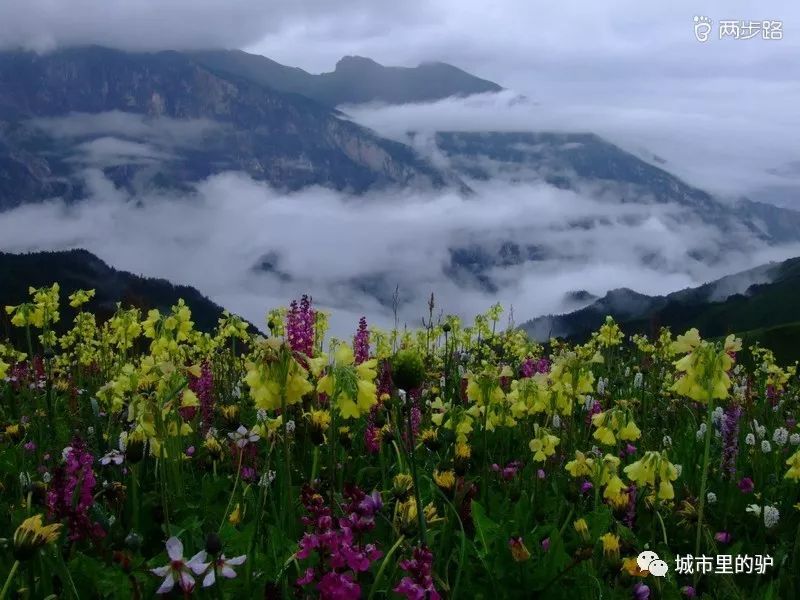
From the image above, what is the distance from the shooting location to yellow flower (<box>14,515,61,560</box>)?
2361mm

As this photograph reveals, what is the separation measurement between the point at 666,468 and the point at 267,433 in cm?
241

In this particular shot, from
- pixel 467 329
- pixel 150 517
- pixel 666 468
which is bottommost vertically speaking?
pixel 467 329

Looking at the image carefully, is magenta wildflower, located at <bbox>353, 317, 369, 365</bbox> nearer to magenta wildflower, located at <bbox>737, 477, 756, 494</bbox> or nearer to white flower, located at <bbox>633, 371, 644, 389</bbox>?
white flower, located at <bbox>633, 371, 644, 389</bbox>

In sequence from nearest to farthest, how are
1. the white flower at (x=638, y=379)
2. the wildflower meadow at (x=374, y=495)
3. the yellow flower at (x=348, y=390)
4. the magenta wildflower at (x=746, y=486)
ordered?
1. the wildflower meadow at (x=374, y=495)
2. the yellow flower at (x=348, y=390)
3. the magenta wildflower at (x=746, y=486)
4. the white flower at (x=638, y=379)

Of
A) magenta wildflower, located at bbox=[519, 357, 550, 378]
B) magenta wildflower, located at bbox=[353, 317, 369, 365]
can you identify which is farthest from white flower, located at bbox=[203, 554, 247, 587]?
magenta wildflower, located at bbox=[519, 357, 550, 378]

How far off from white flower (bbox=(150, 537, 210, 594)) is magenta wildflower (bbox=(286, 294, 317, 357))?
4.17 meters

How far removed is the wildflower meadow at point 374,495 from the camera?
3070 millimetres

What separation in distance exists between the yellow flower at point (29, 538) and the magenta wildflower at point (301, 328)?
4.12 metres

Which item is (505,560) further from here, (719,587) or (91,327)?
(91,327)

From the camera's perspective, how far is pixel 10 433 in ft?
19.6

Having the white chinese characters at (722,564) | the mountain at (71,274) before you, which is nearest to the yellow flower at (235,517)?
the white chinese characters at (722,564)

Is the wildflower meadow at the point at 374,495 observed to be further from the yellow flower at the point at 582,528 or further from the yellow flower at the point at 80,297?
the yellow flower at the point at 80,297

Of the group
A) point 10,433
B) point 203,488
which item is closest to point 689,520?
point 203,488

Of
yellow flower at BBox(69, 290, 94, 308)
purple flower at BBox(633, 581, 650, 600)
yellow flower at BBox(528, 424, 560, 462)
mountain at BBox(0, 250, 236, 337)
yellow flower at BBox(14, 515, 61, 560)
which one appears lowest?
mountain at BBox(0, 250, 236, 337)
